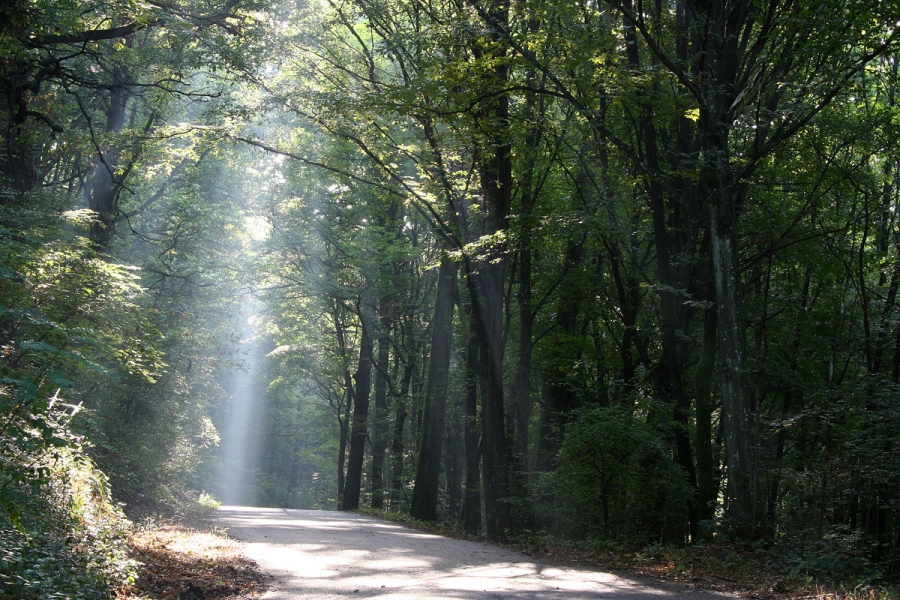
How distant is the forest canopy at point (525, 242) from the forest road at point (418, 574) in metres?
1.99

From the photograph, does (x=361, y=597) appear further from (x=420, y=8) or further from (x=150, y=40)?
(x=150, y=40)

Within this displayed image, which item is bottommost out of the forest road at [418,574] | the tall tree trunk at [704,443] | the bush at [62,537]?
the forest road at [418,574]

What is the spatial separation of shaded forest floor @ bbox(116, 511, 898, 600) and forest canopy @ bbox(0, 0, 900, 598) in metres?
0.54

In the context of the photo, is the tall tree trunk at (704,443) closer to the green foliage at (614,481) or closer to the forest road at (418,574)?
the green foliage at (614,481)

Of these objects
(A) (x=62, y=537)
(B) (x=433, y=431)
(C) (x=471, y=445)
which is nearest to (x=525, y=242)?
(B) (x=433, y=431)

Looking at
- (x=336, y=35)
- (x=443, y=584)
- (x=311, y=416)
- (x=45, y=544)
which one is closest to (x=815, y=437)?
(x=443, y=584)

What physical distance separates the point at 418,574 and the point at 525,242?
8049mm

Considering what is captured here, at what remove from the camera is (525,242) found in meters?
14.7

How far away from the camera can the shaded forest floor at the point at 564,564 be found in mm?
6875

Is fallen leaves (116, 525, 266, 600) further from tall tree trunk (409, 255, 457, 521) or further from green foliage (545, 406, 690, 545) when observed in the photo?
tall tree trunk (409, 255, 457, 521)

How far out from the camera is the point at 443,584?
7273 mm

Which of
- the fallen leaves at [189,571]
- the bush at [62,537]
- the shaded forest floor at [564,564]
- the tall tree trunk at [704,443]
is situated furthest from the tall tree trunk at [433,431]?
the bush at [62,537]

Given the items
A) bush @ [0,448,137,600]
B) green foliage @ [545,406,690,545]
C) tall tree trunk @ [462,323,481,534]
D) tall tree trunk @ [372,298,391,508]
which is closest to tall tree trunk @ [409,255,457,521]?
tall tree trunk @ [462,323,481,534]

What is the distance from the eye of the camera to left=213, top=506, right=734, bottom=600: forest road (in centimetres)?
675
